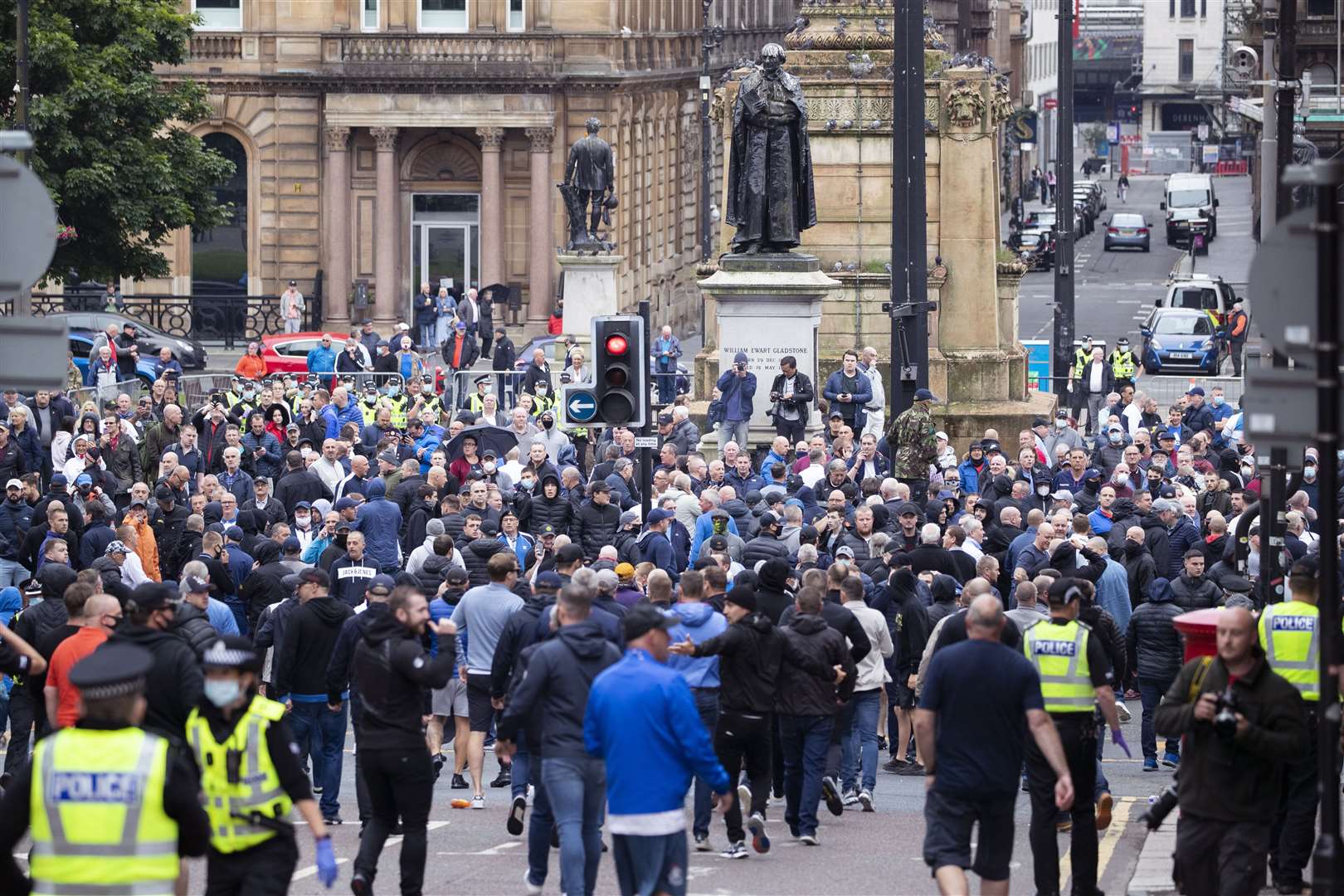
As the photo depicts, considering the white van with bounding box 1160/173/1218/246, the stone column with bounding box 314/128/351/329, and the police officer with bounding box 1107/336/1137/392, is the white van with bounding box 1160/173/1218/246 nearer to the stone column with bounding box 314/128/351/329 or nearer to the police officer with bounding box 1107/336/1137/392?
the stone column with bounding box 314/128/351/329

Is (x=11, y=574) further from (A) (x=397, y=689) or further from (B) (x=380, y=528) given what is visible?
→ (A) (x=397, y=689)

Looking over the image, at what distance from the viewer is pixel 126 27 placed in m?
42.1

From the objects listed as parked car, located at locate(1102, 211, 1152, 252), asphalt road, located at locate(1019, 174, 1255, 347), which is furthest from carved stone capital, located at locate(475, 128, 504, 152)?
parked car, located at locate(1102, 211, 1152, 252)

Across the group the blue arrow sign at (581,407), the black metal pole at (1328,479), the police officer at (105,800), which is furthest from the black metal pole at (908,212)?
the police officer at (105,800)

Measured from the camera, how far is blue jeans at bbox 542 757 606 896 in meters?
12.6

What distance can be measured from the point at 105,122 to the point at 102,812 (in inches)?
1331

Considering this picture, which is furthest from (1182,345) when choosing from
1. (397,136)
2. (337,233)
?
(337,233)

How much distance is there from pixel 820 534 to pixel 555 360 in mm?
17683

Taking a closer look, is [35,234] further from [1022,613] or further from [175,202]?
[175,202]

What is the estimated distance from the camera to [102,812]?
9258mm

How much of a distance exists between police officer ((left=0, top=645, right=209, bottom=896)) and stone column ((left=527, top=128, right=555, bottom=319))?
4501 centimetres

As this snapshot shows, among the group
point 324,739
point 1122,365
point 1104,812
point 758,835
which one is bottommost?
point 758,835

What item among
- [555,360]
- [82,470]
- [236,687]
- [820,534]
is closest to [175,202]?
[555,360]

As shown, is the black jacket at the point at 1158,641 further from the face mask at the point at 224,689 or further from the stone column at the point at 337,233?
the stone column at the point at 337,233
